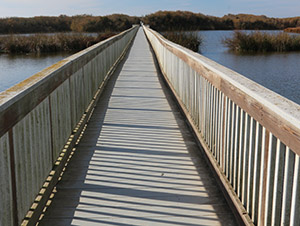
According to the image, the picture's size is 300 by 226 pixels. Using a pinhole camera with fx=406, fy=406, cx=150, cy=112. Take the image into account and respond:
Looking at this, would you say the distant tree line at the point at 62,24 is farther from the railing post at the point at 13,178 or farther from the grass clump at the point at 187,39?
the railing post at the point at 13,178

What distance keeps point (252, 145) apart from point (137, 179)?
4.40ft

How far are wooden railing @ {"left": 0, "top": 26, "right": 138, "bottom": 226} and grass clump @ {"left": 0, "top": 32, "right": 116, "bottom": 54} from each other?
31.9m

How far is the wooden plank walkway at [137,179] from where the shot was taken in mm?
3061

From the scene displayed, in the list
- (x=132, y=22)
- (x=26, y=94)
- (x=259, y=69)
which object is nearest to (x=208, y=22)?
(x=132, y=22)

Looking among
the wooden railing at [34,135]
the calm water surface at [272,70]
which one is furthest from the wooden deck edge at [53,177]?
the calm water surface at [272,70]

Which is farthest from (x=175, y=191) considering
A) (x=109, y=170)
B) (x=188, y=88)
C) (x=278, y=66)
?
(x=278, y=66)

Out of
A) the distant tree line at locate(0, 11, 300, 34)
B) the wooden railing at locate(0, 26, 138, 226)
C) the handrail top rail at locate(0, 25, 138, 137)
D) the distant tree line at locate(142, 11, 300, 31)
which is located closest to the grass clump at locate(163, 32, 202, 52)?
the wooden railing at locate(0, 26, 138, 226)

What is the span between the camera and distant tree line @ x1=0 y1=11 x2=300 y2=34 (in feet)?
241

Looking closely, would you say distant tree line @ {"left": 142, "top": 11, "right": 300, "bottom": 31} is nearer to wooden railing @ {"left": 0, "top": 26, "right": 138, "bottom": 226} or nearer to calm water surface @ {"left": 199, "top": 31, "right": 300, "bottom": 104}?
calm water surface @ {"left": 199, "top": 31, "right": 300, "bottom": 104}

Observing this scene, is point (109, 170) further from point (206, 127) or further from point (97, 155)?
point (206, 127)

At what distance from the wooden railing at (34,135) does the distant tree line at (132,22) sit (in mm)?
57795

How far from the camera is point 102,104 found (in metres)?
7.23

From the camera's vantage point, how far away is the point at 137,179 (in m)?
3.76

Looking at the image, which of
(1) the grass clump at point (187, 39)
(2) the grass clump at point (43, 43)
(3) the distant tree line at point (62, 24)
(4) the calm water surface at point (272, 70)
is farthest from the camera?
(3) the distant tree line at point (62, 24)
